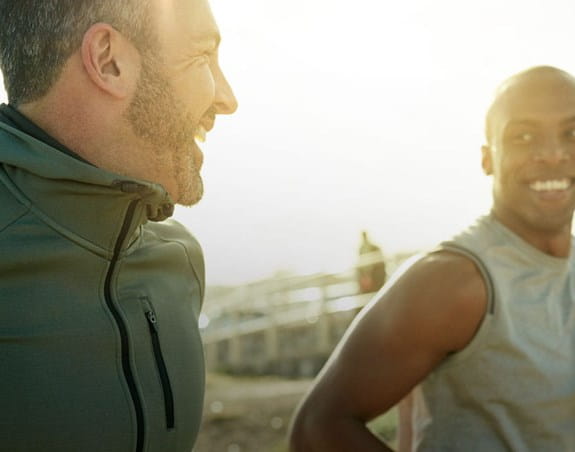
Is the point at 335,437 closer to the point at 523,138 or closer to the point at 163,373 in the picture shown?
the point at 163,373

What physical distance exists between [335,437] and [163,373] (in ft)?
2.92

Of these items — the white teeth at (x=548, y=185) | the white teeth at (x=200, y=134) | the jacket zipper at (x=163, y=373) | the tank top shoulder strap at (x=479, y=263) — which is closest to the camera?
the jacket zipper at (x=163, y=373)

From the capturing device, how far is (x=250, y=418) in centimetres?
1093

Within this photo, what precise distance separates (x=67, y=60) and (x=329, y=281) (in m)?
15.0

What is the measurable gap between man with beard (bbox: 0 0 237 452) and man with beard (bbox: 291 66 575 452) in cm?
73

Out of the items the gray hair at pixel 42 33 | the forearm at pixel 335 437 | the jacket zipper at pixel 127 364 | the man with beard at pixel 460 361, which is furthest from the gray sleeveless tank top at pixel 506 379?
the gray hair at pixel 42 33

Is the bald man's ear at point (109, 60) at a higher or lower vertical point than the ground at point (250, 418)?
higher

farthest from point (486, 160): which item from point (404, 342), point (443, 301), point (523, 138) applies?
point (404, 342)

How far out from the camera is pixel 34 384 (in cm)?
180

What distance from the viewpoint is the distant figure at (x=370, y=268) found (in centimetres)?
1532

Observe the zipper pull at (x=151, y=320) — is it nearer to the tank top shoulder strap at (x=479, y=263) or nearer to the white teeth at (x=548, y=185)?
the tank top shoulder strap at (x=479, y=263)

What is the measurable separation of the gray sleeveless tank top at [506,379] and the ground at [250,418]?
6.22 meters

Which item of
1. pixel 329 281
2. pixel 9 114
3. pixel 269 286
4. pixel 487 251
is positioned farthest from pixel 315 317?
pixel 9 114

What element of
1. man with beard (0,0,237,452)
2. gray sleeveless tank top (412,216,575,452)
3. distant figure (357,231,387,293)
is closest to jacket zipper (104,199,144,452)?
man with beard (0,0,237,452)
